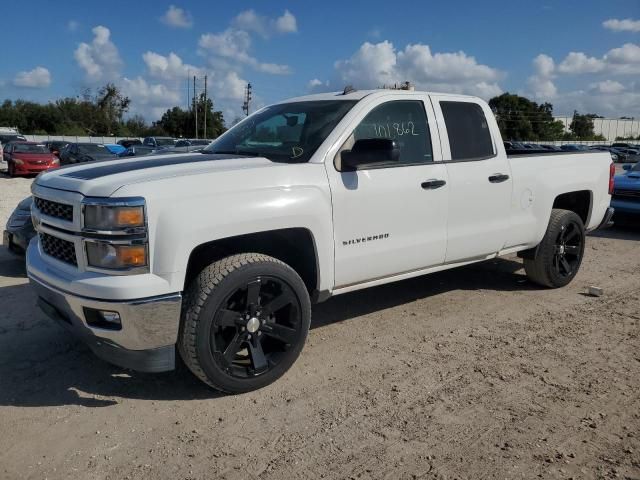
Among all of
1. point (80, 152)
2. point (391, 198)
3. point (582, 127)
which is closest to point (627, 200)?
point (391, 198)

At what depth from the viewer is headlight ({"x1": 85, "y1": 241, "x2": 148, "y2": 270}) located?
3.06 meters

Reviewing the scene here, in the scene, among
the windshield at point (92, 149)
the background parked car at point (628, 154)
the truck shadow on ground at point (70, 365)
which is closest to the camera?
the truck shadow on ground at point (70, 365)

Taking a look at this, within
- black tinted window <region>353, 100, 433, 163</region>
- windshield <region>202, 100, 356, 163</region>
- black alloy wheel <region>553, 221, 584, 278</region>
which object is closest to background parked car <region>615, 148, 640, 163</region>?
black alloy wheel <region>553, 221, 584, 278</region>

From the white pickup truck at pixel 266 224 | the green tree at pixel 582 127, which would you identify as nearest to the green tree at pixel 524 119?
the green tree at pixel 582 127

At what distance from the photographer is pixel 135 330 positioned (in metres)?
3.11

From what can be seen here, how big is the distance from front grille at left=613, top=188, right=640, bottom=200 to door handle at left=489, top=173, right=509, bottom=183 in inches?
260

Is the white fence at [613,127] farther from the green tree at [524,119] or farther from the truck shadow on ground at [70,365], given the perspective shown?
the truck shadow on ground at [70,365]

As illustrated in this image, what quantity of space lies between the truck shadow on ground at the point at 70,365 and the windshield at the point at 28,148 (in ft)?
63.5

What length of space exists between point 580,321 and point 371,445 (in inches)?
114

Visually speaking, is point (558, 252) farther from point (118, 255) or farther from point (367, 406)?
point (118, 255)

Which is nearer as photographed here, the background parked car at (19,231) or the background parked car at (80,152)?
the background parked car at (19,231)

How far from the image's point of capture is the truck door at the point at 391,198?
3936 millimetres

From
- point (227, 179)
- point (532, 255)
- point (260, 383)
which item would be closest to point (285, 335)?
point (260, 383)

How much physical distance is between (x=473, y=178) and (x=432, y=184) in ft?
1.76
